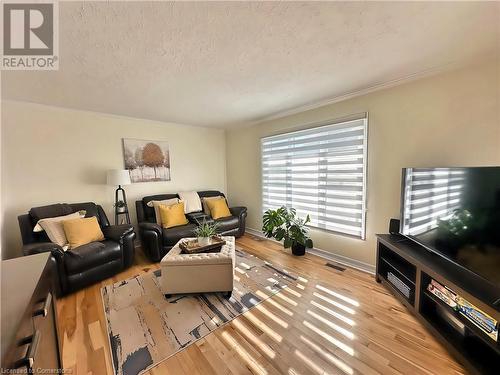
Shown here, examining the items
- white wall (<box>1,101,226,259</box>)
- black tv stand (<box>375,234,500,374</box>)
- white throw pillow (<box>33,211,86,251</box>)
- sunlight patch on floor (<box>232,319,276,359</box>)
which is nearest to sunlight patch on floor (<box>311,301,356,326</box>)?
black tv stand (<box>375,234,500,374</box>)

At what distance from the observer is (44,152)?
273cm

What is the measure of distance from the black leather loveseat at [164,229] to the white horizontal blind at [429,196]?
258cm

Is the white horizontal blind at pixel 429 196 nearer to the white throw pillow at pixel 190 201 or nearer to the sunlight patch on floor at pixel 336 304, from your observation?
the sunlight patch on floor at pixel 336 304

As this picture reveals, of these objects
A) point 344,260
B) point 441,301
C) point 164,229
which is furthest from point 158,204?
point 441,301

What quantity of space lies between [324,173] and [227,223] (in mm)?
1895

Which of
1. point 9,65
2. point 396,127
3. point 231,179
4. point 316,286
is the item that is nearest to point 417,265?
point 316,286

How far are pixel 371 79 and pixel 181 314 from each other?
3117mm

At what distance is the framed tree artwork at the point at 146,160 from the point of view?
135 inches

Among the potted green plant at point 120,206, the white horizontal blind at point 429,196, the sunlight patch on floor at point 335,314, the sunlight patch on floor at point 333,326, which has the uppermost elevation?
the white horizontal blind at point 429,196

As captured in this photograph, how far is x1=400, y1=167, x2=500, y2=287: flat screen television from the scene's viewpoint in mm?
1318

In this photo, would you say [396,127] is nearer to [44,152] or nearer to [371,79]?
[371,79]

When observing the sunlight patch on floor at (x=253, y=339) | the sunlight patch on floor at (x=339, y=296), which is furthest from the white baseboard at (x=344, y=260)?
the sunlight patch on floor at (x=253, y=339)

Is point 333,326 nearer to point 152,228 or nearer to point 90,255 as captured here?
point 152,228

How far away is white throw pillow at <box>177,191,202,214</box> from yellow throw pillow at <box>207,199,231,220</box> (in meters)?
0.21
